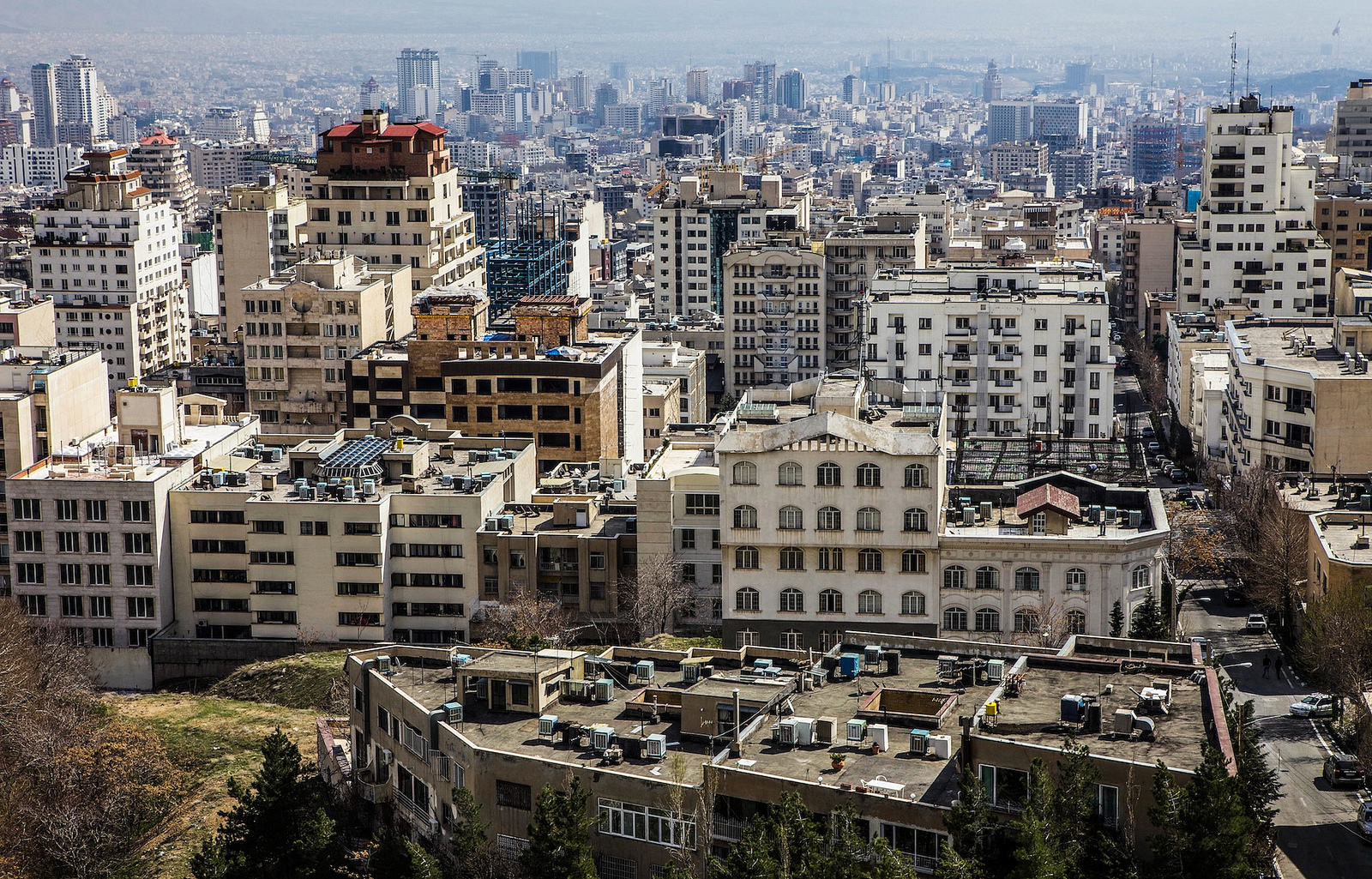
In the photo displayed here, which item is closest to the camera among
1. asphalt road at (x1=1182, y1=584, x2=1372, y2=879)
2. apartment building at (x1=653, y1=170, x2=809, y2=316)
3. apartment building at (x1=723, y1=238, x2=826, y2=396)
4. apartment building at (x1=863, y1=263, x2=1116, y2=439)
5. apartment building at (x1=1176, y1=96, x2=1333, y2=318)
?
asphalt road at (x1=1182, y1=584, x2=1372, y2=879)

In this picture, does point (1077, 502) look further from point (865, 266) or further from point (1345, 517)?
point (865, 266)

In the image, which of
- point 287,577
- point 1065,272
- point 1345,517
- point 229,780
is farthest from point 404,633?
point 1065,272

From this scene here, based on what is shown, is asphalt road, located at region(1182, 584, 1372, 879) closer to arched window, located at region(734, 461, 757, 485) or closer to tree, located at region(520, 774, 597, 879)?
arched window, located at region(734, 461, 757, 485)

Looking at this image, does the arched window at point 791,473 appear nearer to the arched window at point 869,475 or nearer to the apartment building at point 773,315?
the arched window at point 869,475

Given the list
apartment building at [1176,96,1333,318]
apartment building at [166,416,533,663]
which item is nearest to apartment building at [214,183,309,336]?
apartment building at [166,416,533,663]

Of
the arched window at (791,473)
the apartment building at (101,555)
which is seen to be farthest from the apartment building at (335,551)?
the arched window at (791,473)

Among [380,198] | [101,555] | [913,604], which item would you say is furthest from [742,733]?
[380,198]

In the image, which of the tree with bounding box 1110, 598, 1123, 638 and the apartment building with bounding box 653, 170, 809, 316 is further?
the apartment building with bounding box 653, 170, 809, 316
